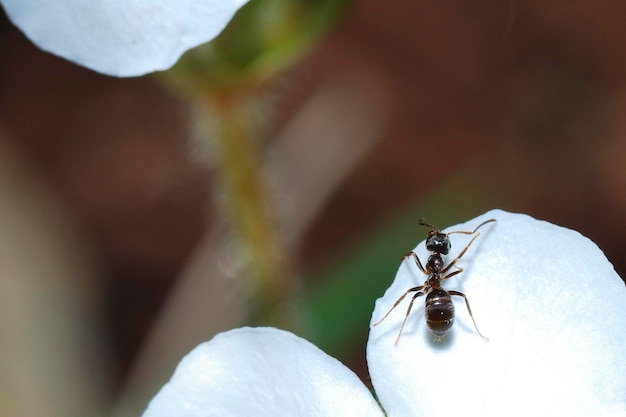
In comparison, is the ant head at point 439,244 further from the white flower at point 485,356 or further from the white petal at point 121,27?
the white petal at point 121,27

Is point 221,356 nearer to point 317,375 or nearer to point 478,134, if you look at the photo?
point 317,375

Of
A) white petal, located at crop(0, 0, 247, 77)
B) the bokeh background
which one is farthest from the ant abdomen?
the bokeh background

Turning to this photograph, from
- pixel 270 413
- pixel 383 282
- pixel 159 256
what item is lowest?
pixel 159 256

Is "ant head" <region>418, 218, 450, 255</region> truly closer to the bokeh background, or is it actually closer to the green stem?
the green stem

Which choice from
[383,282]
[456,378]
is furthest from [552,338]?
[383,282]

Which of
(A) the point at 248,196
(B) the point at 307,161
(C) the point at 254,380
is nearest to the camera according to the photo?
(C) the point at 254,380

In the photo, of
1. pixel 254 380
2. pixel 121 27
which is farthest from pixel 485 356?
pixel 121 27

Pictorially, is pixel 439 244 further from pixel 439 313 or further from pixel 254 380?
pixel 254 380

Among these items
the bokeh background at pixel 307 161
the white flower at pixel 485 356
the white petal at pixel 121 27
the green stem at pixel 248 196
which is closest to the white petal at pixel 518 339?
the white flower at pixel 485 356
